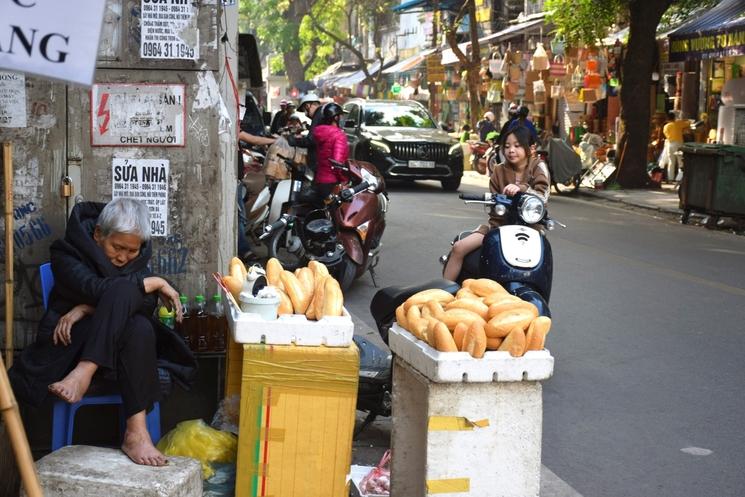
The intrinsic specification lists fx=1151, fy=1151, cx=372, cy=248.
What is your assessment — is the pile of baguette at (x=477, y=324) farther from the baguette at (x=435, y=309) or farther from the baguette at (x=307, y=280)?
the baguette at (x=307, y=280)

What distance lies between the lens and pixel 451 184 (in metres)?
22.3

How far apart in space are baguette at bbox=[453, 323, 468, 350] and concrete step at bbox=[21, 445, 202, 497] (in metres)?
1.12

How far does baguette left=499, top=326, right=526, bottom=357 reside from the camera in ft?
14.2

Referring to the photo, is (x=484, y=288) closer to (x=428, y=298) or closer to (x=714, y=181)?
(x=428, y=298)

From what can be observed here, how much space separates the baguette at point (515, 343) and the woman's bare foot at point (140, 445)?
141cm

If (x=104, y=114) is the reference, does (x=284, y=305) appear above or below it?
below

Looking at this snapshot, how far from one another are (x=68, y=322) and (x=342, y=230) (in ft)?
17.9

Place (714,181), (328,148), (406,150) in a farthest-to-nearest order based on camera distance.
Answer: (406,150), (714,181), (328,148)

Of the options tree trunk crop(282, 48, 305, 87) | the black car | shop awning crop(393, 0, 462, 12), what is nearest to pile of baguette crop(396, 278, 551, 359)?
the black car

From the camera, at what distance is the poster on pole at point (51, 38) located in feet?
11.8

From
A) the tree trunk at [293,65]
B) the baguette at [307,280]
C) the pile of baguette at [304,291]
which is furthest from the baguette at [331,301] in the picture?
the tree trunk at [293,65]

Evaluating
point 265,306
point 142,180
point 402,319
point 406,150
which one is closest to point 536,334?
point 402,319

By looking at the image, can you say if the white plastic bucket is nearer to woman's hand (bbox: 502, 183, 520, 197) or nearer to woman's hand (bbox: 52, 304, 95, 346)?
woman's hand (bbox: 52, 304, 95, 346)

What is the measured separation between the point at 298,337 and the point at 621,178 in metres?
18.5
